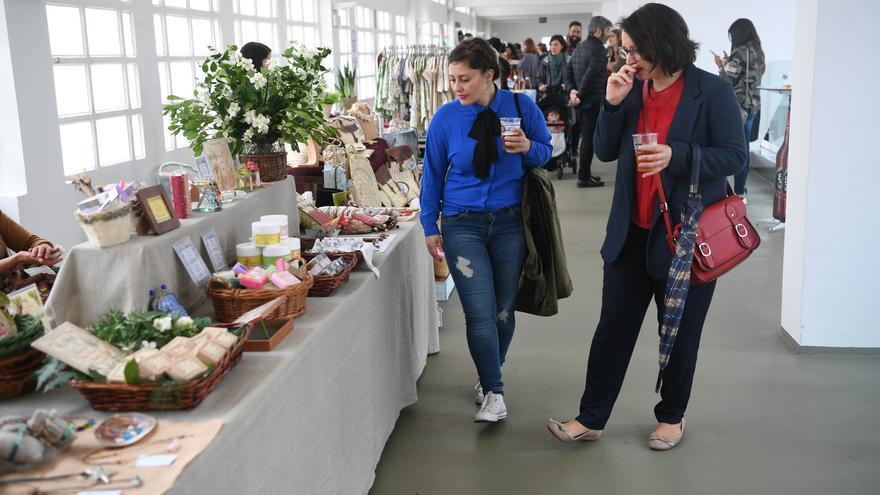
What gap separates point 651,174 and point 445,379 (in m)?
1.64

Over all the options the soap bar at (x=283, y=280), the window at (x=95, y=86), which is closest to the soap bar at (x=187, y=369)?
the soap bar at (x=283, y=280)

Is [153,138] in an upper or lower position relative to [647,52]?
lower

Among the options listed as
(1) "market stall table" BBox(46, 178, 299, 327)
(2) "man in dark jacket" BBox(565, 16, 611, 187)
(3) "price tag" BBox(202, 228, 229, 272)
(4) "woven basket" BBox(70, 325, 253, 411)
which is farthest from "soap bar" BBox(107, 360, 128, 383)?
(2) "man in dark jacket" BBox(565, 16, 611, 187)

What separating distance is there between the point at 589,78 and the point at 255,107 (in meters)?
6.95

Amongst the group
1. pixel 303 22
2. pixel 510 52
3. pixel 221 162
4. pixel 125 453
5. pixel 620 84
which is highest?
pixel 303 22

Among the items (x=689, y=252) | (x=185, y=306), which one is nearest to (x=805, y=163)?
(x=689, y=252)

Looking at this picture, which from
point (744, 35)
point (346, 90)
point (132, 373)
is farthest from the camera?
point (744, 35)

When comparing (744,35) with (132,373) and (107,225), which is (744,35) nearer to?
(107,225)

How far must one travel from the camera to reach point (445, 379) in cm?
404

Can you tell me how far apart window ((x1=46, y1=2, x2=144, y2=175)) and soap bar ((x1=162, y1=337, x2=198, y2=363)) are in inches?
104

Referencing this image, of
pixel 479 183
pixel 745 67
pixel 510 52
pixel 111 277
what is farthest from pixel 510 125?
pixel 510 52

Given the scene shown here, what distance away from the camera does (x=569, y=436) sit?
3324 millimetres

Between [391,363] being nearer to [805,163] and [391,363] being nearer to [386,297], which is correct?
[386,297]

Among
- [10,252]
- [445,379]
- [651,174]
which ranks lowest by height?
[445,379]
